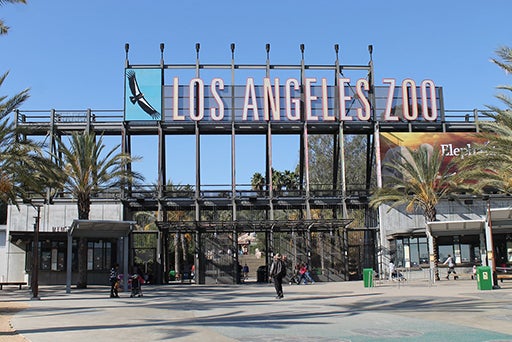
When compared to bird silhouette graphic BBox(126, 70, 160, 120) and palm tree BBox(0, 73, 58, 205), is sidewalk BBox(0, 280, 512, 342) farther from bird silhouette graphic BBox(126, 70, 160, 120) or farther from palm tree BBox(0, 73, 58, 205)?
bird silhouette graphic BBox(126, 70, 160, 120)

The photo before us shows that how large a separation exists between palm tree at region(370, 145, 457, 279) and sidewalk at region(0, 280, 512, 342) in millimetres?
17571

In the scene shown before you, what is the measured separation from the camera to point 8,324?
13938 millimetres

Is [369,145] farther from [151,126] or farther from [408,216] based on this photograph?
[151,126]

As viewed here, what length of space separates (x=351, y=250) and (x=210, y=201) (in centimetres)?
1143

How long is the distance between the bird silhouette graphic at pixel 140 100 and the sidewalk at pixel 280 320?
23473 mm

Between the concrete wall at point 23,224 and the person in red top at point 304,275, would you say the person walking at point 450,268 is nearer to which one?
the person in red top at point 304,275

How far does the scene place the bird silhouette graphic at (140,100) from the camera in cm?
4247

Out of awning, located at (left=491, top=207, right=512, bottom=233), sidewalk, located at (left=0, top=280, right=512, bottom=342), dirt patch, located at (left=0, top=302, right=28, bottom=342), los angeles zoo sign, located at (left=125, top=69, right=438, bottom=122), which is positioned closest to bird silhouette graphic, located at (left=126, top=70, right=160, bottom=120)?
los angeles zoo sign, located at (left=125, top=69, right=438, bottom=122)

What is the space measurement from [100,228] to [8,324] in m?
15.7

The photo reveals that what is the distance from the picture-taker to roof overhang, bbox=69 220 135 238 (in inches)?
1099

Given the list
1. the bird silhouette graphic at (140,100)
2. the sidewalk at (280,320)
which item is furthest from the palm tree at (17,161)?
the bird silhouette graphic at (140,100)

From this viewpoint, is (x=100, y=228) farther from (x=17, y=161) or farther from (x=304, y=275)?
(x=304, y=275)

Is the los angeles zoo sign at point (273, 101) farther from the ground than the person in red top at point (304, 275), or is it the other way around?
the los angeles zoo sign at point (273, 101)

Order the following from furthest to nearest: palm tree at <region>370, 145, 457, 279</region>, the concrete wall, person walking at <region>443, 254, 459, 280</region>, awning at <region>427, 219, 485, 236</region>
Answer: the concrete wall → palm tree at <region>370, 145, 457, 279</region> → person walking at <region>443, 254, 459, 280</region> → awning at <region>427, 219, 485, 236</region>
